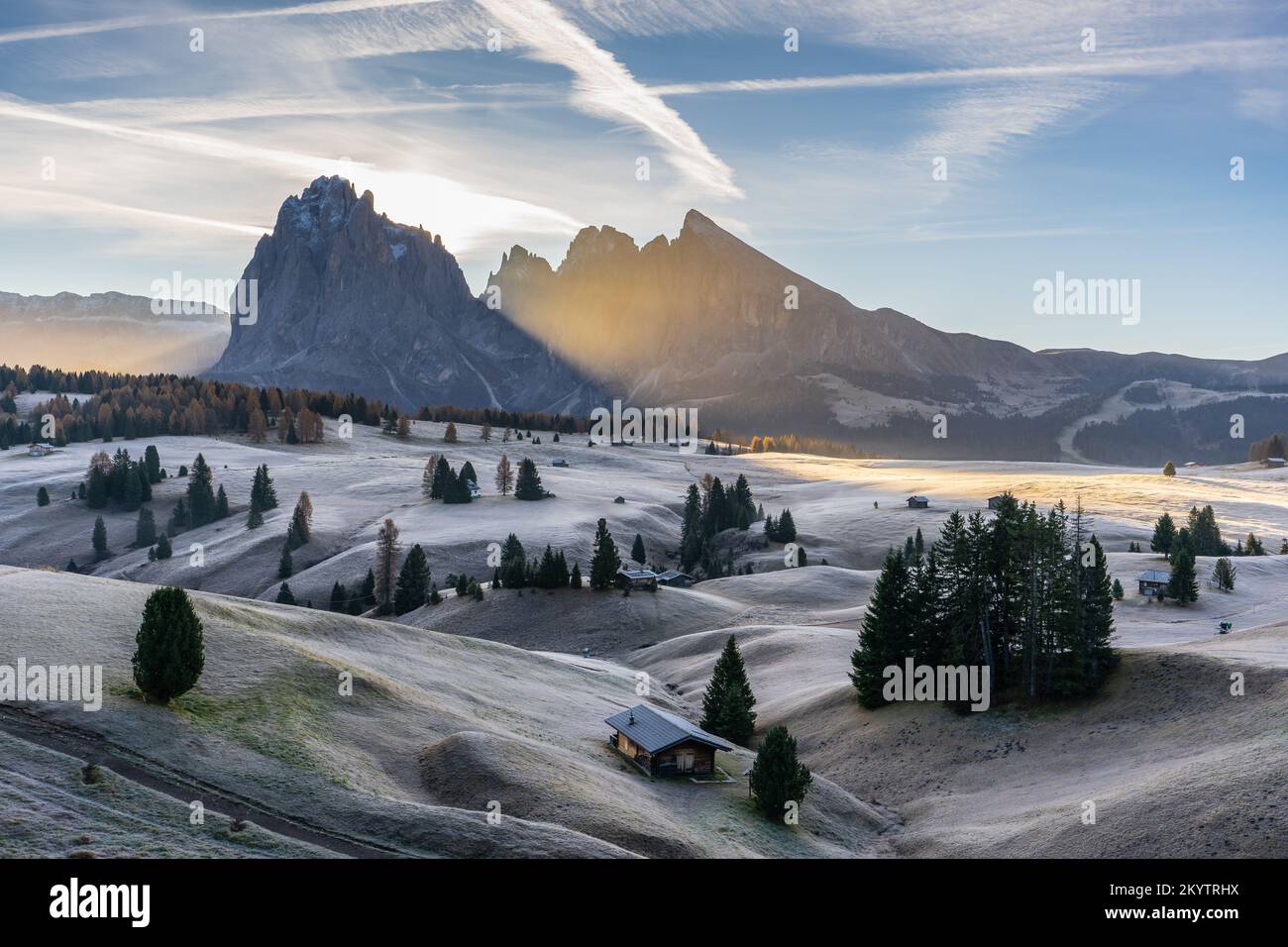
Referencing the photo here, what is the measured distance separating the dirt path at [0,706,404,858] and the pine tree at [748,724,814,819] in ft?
68.2

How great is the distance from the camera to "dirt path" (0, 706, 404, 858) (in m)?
30.1

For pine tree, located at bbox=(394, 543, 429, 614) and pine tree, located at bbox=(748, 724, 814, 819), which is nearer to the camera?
pine tree, located at bbox=(748, 724, 814, 819)

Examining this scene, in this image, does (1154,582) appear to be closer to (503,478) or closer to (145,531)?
(503,478)

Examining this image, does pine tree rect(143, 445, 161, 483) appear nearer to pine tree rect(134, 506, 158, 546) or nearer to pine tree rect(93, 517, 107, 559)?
pine tree rect(134, 506, 158, 546)

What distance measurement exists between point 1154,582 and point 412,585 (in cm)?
8550

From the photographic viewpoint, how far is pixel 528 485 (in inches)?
6885

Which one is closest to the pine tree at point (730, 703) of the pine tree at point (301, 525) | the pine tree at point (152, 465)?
the pine tree at point (301, 525)

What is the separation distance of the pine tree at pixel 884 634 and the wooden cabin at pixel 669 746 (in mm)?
15790

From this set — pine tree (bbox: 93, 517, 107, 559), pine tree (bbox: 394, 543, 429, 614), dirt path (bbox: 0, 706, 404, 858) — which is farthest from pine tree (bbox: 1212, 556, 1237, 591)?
pine tree (bbox: 93, 517, 107, 559)

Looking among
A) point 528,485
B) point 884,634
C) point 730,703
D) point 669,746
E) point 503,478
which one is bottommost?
point 730,703

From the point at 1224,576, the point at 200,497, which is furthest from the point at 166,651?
the point at 200,497

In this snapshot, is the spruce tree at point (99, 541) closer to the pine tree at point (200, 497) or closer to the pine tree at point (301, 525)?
the pine tree at point (200, 497)
